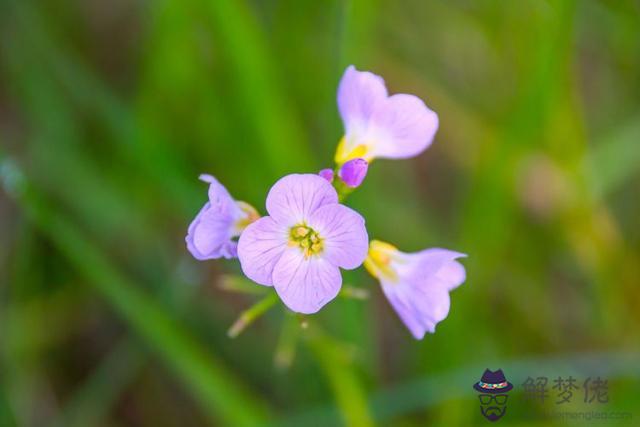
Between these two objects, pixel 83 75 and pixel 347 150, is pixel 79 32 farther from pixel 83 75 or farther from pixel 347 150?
pixel 347 150

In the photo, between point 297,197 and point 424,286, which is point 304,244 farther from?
point 424,286

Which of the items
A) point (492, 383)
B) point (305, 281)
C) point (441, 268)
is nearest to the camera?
point (305, 281)

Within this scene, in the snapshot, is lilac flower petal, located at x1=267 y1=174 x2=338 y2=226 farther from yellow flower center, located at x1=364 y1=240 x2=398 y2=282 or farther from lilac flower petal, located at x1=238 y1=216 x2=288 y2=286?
yellow flower center, located at x1=364 y1=240 x2=398 y2=282

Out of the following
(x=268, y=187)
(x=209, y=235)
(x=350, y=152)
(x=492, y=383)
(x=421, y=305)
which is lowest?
(x=209, y=235)

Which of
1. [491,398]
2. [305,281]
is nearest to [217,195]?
[305,281]

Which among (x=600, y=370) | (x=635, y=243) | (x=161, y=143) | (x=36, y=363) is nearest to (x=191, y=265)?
(x=161, y=143)
